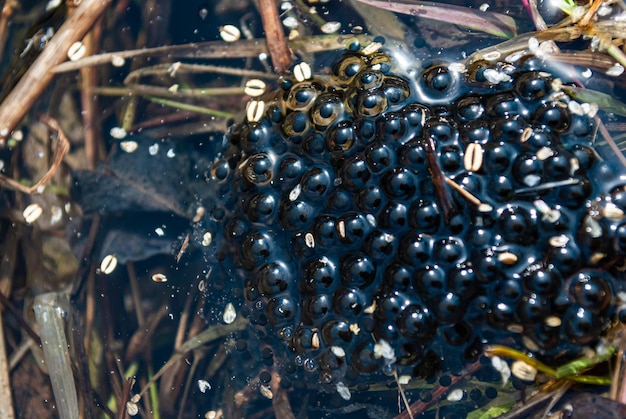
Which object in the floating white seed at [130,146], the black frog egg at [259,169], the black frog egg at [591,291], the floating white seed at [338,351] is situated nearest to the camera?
the black frog egg at [591,291]

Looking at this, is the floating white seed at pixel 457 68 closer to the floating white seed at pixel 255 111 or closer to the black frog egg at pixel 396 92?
the black frog egg at pixel 396 92

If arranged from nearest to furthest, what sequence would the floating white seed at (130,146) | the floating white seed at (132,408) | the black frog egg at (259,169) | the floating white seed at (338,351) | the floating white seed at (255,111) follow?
the floating white seed at (338,351), the black frog egg at (259,169), the floating white seed at (255,111), the floating white seed at (132,408), the floating white seed at (130,146)

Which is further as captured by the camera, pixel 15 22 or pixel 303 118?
pixel 15 22

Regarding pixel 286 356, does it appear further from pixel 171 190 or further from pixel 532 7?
pixel 532 7

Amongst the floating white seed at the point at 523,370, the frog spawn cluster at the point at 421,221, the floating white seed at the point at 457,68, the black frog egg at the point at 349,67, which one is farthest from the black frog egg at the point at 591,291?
the black frog egg at the point at 349,67

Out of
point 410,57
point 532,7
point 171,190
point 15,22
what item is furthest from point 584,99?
point 15,22

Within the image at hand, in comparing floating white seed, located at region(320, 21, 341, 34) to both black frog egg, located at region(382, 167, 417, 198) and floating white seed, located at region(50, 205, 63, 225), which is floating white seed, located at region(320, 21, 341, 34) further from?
floating white seed, located at region(50, 205, 63, 225)

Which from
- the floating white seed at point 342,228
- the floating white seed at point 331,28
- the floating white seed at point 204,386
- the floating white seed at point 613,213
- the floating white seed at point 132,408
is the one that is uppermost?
the floating white seed at point 331,28
